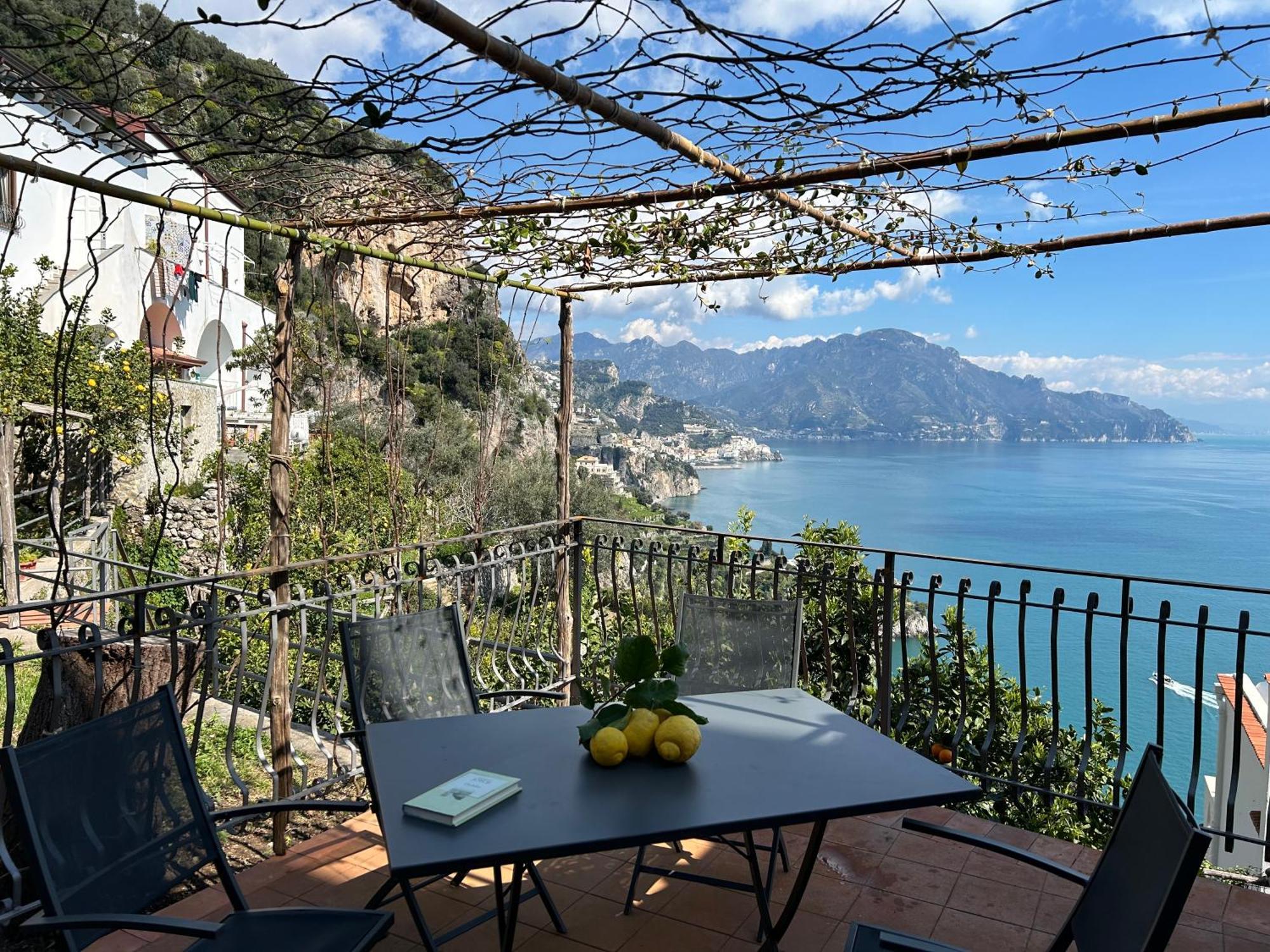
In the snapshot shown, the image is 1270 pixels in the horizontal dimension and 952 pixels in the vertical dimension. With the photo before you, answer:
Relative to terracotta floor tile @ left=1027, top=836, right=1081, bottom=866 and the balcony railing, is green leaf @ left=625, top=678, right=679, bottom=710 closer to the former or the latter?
the balcony railing

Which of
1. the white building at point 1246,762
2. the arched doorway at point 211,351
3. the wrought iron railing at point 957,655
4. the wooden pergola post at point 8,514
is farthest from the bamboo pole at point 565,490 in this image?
the arched doorway at point 211,351

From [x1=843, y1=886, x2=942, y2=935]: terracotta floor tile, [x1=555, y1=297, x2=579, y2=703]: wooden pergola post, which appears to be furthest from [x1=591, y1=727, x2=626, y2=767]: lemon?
[x1=555, y1=297, x2=579, y2=703]: wooden pergola post

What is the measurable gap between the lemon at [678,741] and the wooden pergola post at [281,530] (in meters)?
1.73

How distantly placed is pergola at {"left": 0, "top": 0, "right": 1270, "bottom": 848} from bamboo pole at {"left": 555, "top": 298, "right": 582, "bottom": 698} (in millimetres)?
20

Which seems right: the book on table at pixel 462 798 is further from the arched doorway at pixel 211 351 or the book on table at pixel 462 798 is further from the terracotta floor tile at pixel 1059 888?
the arched doorway at pixel 211 351

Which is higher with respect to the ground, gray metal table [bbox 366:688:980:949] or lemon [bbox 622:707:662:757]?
lemon [bbox 622:707:662:757]

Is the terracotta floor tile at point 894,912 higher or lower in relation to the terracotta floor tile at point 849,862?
higher

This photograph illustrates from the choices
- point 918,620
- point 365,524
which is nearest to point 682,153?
point 365,524

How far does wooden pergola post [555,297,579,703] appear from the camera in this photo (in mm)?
4824

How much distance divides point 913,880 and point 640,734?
61.6 inches

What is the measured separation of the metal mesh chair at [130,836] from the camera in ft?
5.40

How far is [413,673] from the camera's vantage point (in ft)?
9.35

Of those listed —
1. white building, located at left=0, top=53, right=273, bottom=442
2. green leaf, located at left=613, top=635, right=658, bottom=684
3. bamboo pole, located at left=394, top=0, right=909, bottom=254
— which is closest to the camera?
bamboo pole, located at left=394, top=0, right=909, bottom=254

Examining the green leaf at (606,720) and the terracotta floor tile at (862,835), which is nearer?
the green leaf at (606,720)
